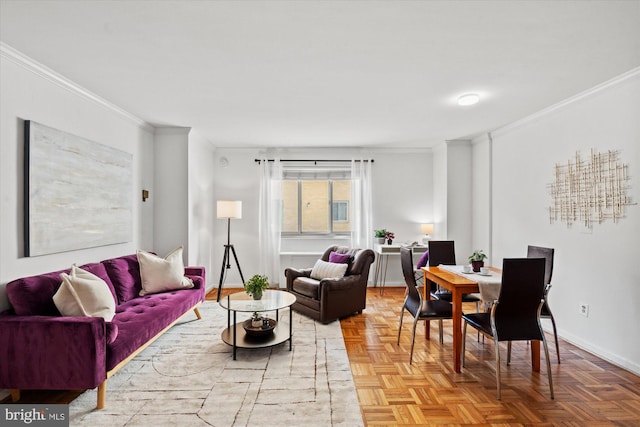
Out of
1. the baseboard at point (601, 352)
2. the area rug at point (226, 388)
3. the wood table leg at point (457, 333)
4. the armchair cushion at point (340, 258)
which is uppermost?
the armchair cushion at point (340, 258)

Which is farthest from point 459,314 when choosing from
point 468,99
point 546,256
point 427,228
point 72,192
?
point 72,192

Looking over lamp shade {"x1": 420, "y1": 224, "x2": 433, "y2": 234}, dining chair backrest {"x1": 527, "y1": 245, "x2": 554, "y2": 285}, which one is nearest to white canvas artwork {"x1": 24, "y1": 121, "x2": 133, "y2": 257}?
dining chair backrest {"x1": 527, "y1": 245, "x2": 554, "y2": 285}

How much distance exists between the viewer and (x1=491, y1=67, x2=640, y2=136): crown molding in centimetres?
299

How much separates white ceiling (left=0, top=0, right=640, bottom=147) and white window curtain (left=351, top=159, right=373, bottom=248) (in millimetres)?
2117

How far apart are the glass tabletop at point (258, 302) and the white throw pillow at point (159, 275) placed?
71 centimetres

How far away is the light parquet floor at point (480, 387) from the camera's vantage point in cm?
231

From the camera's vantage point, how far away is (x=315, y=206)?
6523mm

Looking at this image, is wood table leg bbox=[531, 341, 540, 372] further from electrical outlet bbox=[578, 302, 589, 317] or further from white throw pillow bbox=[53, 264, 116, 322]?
white throw pillow bbox=[53, 264, 116, 322]

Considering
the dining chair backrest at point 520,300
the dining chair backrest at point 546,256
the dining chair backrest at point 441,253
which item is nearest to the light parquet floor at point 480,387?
the dining chair backrest at point 520,300

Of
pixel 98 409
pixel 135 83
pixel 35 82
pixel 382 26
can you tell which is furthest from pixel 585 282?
pixel 35 82

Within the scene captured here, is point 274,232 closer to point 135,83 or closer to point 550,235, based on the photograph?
point 135,83

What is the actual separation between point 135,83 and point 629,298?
15.2 feet

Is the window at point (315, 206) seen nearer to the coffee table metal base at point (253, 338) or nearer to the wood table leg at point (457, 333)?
the coffee table metal base at point (253, 338)

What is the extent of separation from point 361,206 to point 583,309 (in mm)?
3472
